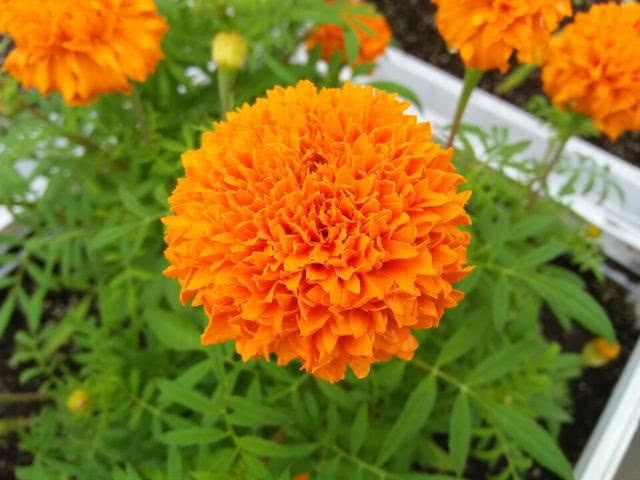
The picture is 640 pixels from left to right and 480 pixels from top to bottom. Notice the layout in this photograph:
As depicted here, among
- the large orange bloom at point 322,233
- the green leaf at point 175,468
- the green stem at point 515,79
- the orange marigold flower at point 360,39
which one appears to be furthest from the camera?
the green stem at point 515,79

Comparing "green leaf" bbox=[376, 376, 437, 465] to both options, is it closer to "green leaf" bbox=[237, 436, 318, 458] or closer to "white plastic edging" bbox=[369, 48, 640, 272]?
"green leaf" bbox=[237, 436, 318, 458]

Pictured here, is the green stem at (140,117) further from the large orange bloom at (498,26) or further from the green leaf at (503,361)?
the green leaf at (503,361)

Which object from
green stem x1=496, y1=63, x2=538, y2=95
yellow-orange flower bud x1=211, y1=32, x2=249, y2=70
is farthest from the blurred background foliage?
green stem x1=496, y1=63, x2=538, y2=95

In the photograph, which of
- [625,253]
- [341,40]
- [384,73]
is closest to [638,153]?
[625,253]

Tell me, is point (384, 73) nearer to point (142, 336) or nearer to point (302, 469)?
point (142, 336)

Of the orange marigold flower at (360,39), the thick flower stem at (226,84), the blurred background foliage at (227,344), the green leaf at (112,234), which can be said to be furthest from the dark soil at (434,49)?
the green leaf at (112,234)

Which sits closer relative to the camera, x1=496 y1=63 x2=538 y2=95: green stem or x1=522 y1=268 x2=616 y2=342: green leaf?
x1=522 y1=268 x2=616 y2=342: green leaf

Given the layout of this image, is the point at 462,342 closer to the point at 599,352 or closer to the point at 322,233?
the point at 322,233
